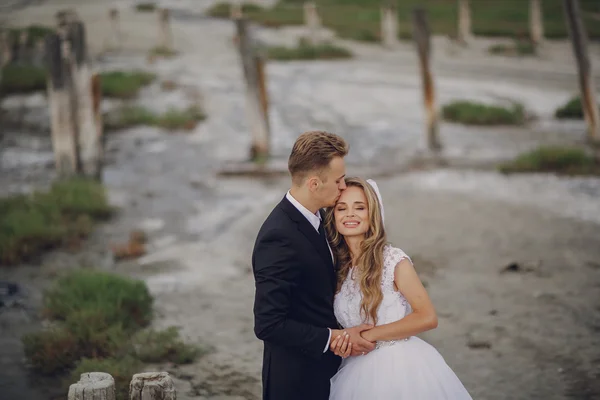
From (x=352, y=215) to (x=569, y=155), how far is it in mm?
9500

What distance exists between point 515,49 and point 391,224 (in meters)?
16.4

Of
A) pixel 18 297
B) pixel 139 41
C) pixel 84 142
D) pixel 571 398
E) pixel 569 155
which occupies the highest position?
pixel 139 41

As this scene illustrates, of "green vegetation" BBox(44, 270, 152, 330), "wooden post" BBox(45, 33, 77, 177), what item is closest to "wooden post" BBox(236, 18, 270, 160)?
"wooden post" BBox(45, 33, 77, 177)

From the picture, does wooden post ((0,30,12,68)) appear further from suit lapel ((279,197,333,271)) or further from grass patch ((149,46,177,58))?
suit lapel ((279,197,333,271))

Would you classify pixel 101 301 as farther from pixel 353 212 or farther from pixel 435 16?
pixel 435 16

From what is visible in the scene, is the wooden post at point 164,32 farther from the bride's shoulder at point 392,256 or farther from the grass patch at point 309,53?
the bride's shoulder at point 392,256

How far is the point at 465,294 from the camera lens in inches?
346

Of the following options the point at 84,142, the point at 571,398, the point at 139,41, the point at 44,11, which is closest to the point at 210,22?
the point at 139,41

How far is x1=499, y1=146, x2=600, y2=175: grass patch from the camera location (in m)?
13.1

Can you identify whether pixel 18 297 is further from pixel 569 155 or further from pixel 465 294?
pixel 569 155

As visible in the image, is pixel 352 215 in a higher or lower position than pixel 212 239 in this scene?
higher

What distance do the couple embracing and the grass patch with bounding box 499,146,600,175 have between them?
911 cm

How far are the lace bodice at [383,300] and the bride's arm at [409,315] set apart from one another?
4 centimetres

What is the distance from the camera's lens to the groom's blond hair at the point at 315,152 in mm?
4223
